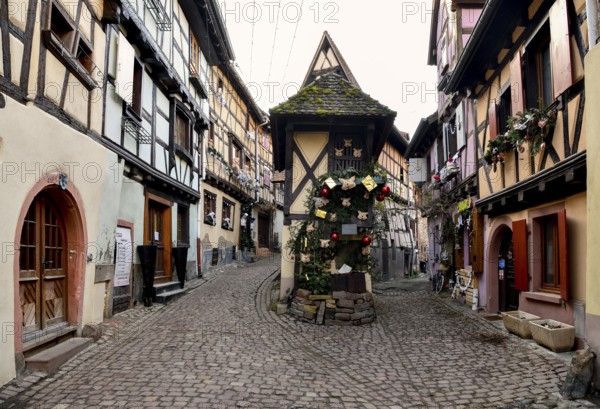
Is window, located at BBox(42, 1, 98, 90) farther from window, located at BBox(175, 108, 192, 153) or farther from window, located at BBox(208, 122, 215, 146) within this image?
window, located at BBox(208, 122, 215, 146)

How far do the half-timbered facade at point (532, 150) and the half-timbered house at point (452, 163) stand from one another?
0.63 m

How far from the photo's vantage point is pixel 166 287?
10.3 metres

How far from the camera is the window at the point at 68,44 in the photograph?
5.65m

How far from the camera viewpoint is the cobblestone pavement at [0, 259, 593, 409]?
4.45 meters

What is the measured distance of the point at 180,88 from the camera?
11.4m

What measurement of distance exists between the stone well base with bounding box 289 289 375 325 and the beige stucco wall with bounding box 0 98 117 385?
11.9 feet

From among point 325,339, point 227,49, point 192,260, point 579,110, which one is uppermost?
point 227,49

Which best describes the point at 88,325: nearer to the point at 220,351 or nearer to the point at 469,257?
the point at 220,351

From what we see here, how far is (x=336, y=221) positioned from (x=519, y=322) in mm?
3472


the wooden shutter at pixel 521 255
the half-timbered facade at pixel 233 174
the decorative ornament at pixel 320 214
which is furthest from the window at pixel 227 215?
the wooden shutter at pixel 521 255

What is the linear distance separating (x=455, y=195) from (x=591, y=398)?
8.26 meters

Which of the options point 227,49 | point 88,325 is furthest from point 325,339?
point 227,49

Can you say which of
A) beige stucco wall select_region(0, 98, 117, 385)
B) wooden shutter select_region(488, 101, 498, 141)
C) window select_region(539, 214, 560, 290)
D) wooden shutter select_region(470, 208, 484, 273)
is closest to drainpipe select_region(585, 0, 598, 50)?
window select_region(539, 214, 560, 290)

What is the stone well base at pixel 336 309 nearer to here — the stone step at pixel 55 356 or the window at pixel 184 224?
the stone step at pixel 55 356
